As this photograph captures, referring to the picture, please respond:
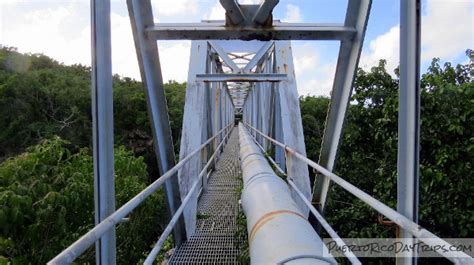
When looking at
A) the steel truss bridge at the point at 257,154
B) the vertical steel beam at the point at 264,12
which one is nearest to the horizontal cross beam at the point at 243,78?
the steel truss bridge at the point at 257,154

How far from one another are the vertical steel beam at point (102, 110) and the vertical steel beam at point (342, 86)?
1575 millimetres

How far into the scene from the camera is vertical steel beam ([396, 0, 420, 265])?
5.11 ft

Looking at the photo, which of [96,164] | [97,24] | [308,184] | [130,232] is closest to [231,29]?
[97,24]

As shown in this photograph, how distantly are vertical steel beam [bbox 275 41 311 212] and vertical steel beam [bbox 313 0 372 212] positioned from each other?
0.29 meters

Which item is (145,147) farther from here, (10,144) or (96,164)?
(96,164)

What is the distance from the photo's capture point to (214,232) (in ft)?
14.4

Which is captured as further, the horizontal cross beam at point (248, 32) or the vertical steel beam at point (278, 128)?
the vertical steel beam at point (278, 128)

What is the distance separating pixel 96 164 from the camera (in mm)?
1680

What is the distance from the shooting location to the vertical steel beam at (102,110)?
1.66 metres

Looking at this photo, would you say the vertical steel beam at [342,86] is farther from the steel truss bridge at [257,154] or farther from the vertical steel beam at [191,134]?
the vertical steel beam at [191,134]

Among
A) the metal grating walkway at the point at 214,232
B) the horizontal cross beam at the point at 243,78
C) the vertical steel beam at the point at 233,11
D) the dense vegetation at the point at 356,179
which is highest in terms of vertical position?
the vertical steel beam at the point at 233,11

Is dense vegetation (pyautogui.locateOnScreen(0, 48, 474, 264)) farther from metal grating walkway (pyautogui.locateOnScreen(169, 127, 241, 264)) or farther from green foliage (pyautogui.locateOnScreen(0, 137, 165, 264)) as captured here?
metal grating walkway (pyautogui.locateOnScreen(169, 127, 241, 264))

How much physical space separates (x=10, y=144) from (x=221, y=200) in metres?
15.9

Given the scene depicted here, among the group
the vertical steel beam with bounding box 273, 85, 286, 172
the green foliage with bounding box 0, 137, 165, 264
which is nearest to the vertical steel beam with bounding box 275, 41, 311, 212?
the vertical steel beam with bounding box 273, 85, 286, 172
